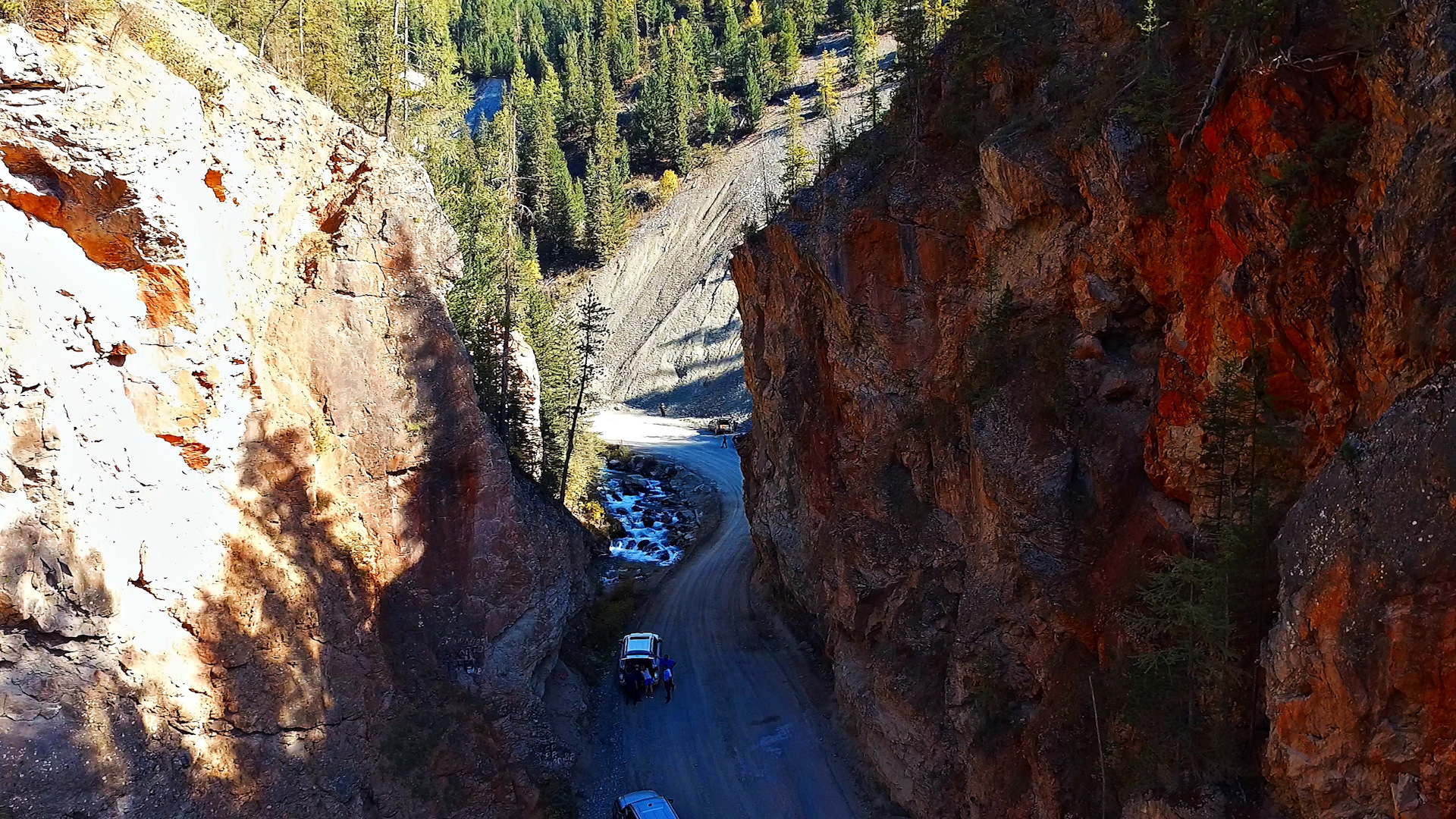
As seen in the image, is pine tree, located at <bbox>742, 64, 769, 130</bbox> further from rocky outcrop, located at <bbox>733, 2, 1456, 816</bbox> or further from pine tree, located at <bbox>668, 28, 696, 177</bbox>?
rocky outcrop, located at <bbox>733, 2, 1456, 816</bbox>

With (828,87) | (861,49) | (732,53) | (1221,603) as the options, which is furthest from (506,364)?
(732,53)

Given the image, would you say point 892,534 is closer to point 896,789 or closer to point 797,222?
point 896,789

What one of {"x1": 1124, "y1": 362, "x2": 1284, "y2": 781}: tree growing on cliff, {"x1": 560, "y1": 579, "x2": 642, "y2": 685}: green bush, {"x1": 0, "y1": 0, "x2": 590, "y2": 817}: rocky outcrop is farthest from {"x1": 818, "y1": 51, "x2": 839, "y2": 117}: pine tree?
{"x1": 1124, "y1": 362, "x2": 1284, "y2": 781}: tree growing on cliff

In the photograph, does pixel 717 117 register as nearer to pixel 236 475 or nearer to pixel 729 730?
pixel 729 730

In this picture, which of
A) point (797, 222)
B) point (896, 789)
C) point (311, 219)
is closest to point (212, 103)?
point (311, 219)

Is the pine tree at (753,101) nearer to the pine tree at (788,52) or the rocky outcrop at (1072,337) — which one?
the pine tree at (788,52)
